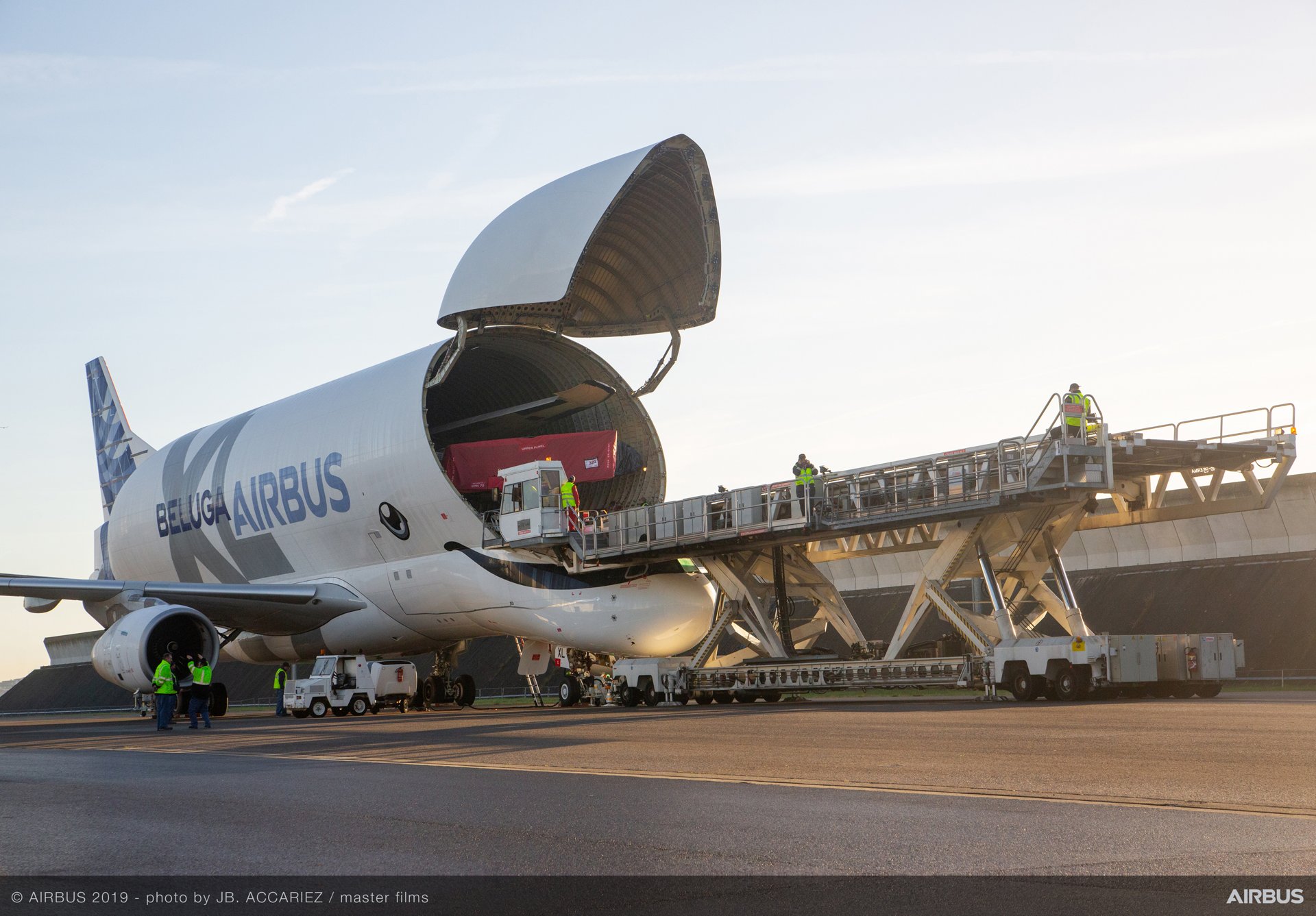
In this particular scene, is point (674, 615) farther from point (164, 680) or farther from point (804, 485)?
point (164, 680)

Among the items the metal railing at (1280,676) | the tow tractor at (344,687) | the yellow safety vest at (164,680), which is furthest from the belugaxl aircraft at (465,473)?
the metal railing at (1280,676)

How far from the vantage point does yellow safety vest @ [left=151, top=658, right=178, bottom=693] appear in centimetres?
2450

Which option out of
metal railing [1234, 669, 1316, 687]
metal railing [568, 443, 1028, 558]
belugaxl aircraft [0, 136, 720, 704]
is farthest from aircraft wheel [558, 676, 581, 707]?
metal railing [1234, 669, 1316, 687]

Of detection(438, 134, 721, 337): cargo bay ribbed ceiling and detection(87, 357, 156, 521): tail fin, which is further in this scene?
detection(87, 357, 156, 521): tail fin

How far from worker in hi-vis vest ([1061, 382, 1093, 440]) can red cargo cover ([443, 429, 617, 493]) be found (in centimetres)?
1367

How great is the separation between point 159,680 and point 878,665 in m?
13.3

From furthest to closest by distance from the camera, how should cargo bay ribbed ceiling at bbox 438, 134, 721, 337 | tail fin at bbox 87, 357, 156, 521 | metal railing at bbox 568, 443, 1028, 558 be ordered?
tail fin at bbox 87, 357, 156, 521 → cargo bay ribbed ceiling at bbox 438, 134, 721, 337 → metal railing at bbox 568, 443, 1028, 558

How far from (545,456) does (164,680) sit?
1151 centimetres

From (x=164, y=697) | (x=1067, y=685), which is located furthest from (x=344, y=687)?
(x=1067, y=685)

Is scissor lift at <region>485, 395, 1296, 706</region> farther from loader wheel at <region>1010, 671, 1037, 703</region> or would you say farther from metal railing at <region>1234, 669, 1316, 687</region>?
metal railing at <region>1234, 669, 1316, 687</region>

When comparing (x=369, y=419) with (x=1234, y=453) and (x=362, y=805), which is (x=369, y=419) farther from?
(x=362, y=805)

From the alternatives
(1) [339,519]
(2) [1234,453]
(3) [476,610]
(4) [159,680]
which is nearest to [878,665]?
(2) [1234,453]

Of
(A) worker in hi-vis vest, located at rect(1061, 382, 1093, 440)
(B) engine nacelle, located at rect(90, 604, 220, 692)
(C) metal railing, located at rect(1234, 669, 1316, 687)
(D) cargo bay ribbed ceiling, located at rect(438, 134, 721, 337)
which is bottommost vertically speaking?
A: (C) metal railing, located at rect(1234, 669, 1316, 687)

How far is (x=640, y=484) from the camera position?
115 feet
